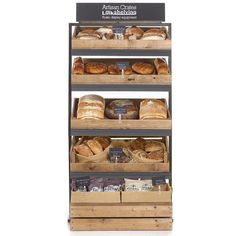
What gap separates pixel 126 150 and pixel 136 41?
1.13 meters

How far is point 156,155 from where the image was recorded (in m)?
9.38

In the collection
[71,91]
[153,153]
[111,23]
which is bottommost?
[153,153]

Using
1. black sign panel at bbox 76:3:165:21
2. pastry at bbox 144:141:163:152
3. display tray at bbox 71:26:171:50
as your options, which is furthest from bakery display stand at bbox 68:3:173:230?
pastry at bbox 144:141:163:152

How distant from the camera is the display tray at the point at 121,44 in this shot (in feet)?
29.6

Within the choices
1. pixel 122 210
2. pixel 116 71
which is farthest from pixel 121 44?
pixel 122 210

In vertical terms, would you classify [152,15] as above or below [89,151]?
above

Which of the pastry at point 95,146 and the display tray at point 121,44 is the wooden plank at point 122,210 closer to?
the pastry at point 95,146

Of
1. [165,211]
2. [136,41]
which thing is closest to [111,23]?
[136,41]

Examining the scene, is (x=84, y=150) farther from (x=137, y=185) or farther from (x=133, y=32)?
(x=133, y=32)

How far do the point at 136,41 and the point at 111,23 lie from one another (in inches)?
14.0

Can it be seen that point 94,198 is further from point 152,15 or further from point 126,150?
point 152,15

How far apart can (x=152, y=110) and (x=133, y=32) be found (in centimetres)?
77
